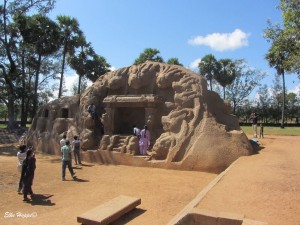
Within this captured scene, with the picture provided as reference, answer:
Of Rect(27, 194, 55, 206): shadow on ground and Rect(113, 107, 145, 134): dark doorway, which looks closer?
Rect(27, 194, 55, 206): shadow on ground

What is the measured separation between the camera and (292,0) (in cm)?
1245

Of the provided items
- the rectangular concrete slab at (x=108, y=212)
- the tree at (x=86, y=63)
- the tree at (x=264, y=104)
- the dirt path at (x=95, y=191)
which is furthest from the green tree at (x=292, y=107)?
the rectangular concrete slab at (x=108, y=212)

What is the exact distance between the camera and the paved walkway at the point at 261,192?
4.69 m

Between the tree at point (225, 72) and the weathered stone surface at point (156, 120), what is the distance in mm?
23116

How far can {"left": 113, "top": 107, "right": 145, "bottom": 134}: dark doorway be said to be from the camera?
14266 millimetres

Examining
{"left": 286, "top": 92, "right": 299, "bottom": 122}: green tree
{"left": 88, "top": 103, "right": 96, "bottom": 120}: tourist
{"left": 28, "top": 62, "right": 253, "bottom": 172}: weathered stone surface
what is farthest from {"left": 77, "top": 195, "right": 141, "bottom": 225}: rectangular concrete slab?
{"left": 286, "top": 92, "right": 299, "bottom": 122}: green tree

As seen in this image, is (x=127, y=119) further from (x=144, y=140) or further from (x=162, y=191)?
(x=162, y=191)

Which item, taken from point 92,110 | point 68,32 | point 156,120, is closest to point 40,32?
point 68,32

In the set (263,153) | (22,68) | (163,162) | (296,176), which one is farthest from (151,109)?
(22,68)

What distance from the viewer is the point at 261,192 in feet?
19.0

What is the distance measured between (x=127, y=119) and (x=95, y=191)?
681cm

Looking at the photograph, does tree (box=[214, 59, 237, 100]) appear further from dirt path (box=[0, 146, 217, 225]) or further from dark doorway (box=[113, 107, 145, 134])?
dirt path (box=[0, 146, 217, 225])

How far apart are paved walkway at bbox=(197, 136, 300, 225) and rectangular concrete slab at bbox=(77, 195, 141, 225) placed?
1636mm

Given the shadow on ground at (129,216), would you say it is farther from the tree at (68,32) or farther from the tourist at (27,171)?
the tree at (68,32)
